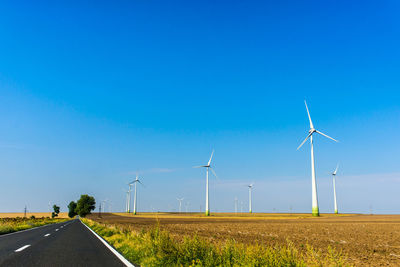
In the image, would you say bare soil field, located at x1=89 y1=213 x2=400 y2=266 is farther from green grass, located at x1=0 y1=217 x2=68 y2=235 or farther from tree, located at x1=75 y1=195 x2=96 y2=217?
tree, located at x1=75 y1=195 x2=96 y2=217

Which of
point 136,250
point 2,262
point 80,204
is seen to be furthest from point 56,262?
point 80,204

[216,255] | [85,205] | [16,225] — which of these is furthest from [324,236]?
[85,205]

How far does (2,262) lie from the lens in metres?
9.36

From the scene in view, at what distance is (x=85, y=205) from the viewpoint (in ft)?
422

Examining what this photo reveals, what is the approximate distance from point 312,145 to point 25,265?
214 feet

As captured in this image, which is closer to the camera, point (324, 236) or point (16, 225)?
point (324, 236)

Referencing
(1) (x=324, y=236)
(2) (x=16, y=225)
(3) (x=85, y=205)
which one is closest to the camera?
(1) (x=324, y=236)

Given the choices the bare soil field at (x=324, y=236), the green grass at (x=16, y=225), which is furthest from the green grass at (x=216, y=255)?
the green grass at (x=16, y=225)

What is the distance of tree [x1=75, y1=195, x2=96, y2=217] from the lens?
420 feet

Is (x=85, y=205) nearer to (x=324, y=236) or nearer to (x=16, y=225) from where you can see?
(x=16, y=225)

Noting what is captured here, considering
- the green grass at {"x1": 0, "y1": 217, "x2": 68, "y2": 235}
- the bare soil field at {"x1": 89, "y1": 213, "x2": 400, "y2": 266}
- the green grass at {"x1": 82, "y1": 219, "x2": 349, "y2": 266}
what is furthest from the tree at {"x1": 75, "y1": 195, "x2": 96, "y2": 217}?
the green grass at {"x1": 82, "y1": 219, "x2": 349, "y2": 266}

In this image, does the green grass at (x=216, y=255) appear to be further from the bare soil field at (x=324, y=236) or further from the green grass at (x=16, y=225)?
the green grass at (x=16, y=225)

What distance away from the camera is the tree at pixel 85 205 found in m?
128

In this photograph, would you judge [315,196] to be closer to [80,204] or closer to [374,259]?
[374,259]
